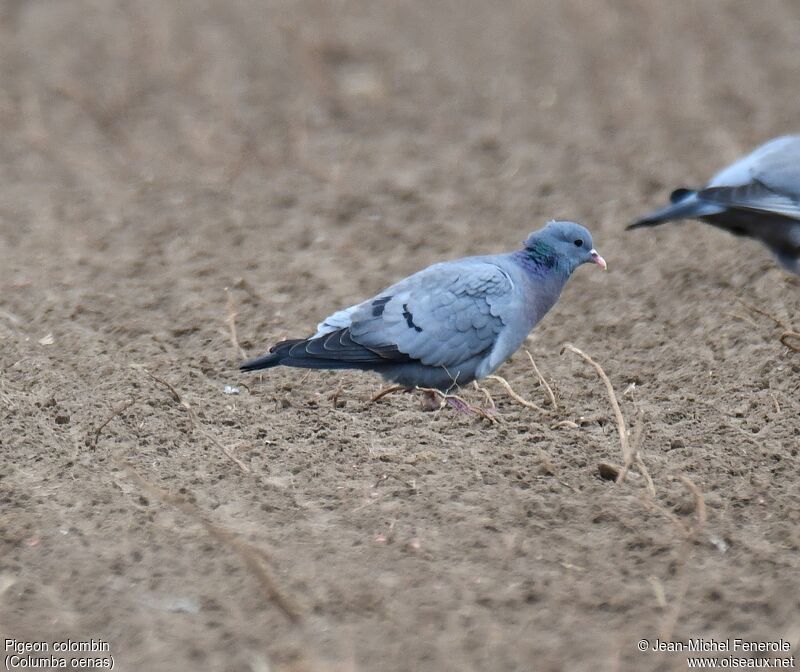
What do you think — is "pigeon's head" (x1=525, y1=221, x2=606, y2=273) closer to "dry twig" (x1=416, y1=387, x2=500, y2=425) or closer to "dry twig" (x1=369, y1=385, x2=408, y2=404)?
"dry twig" (x1=416, y1=387, x2=500, y2=425)

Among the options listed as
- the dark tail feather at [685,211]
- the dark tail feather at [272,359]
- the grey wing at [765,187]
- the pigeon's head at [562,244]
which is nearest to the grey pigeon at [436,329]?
the dark tail feather at [272,359]

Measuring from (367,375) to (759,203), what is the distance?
6.66ft

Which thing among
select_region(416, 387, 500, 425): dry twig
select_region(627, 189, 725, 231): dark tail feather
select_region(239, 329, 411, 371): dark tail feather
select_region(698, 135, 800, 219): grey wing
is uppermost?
select_region(698, 135, 800, 219): grey wing

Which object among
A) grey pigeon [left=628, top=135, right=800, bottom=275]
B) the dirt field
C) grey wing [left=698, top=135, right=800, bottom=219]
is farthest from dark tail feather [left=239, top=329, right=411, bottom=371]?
grey wing [left=698, top=135, right=800, bottom=219]

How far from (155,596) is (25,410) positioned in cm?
143

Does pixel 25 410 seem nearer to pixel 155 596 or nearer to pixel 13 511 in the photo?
pixel 13 511

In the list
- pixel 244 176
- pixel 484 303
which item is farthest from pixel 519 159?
pixel 484 303

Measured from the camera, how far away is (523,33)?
10062 mm

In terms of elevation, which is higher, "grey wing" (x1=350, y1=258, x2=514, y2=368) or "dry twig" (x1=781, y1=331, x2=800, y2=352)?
"grey wing" (x1=350, y1=258, x2=514, y2=368)

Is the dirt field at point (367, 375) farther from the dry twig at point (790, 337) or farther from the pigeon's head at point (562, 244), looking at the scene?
the pigeon's head at point (562, 244)

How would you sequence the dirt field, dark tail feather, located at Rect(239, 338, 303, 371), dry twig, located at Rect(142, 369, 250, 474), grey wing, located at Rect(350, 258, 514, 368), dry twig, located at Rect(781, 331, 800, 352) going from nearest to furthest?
the dirt field
dry twig, located at Rect(142, 369, 250, 474)
dark tail feather, located at Rect(239, 338, 303, 371)
grey wing, located at Rect(350, 258, 514, 368)
dry twig, located at Rect(781, 331, 800, 352)

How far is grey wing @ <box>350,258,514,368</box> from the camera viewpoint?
4.57 metres

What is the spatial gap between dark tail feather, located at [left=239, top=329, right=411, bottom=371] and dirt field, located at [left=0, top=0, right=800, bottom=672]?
0.97 ft

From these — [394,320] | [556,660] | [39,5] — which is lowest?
[556,660]
